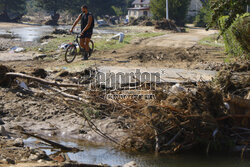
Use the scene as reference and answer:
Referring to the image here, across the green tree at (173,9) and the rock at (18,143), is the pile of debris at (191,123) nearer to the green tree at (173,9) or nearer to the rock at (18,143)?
the rock at (18,143)

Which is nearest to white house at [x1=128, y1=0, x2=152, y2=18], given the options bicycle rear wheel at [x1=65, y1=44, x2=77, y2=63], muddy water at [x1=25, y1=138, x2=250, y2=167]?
bicycle rear wheel at [x1=65, y1=44, x2=77, y2=63]

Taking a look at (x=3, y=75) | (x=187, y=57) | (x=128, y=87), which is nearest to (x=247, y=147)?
(x=128, y=87)

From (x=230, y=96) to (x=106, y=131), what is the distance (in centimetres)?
257

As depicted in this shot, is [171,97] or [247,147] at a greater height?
[171,97]

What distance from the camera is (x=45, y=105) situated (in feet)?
28.9

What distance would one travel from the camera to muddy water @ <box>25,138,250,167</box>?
20.4 feet

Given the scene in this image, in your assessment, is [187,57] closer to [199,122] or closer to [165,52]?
[165,52]

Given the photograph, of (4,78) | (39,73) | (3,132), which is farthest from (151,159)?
(39,73)

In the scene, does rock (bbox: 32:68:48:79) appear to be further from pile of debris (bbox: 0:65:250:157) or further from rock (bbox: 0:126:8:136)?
pile of debris (bbox: 0:65:250:157)

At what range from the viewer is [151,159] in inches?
250

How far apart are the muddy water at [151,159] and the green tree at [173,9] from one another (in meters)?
37.3

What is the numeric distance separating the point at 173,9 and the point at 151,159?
1508 inches

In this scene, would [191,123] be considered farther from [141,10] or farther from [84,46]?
[141,10]

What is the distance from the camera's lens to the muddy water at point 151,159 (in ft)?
20.4
